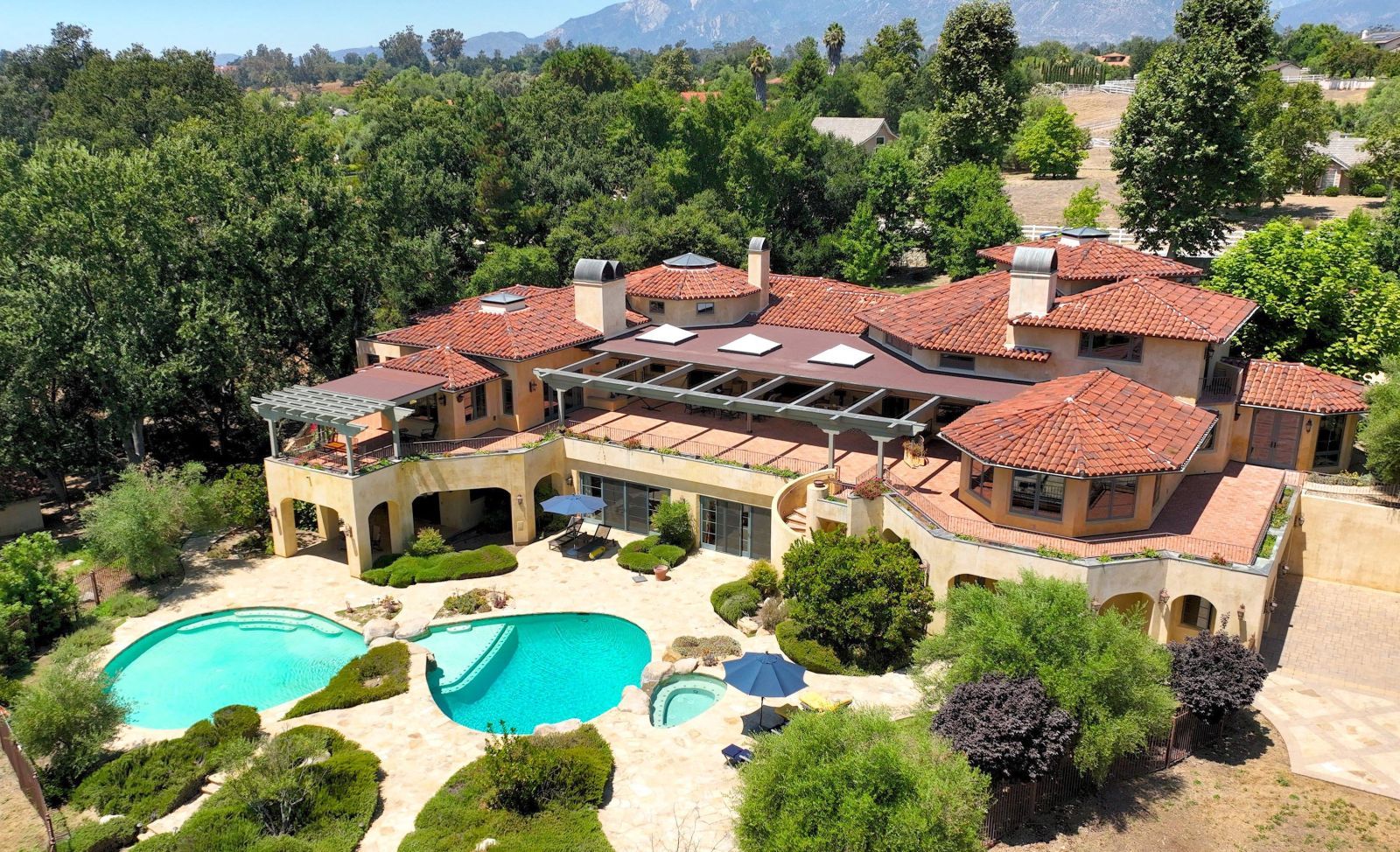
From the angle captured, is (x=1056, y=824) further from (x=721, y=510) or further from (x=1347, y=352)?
(x=1347, y=352)

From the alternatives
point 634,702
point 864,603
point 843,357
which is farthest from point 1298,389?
point 634,702

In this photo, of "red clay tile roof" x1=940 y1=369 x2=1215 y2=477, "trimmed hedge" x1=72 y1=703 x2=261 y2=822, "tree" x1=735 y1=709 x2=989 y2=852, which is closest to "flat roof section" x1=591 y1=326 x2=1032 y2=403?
"red clay tile roof" x1=940 y1=369 x2=1215 y2=477

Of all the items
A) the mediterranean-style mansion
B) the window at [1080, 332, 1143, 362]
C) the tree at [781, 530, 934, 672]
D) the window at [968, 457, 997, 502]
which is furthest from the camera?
the window at [1080, 332, 1143, 362]

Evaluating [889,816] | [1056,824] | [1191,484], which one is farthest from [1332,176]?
[889,816]

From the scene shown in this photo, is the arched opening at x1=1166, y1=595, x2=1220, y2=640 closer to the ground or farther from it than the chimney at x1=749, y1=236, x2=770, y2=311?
closer to the ground

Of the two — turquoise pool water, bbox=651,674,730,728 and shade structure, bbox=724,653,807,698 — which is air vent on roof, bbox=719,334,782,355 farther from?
shade structure, bbox=724,653,807,698

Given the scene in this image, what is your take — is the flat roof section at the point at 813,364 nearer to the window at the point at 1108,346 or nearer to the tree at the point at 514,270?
the window at the point at 1108,346
